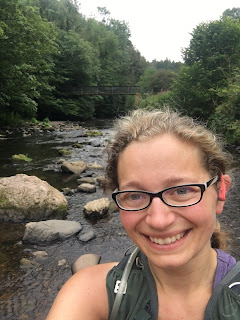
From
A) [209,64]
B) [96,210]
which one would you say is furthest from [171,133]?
[209,64]

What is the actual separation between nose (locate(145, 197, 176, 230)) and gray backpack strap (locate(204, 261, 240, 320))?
1.29 ft

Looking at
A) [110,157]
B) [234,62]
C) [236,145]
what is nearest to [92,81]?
[234,62]

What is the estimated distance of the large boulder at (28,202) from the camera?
16.5 ft

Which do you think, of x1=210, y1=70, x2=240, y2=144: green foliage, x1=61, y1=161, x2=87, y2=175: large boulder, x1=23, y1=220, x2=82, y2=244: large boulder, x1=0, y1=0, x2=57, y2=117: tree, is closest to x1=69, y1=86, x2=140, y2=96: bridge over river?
x1=0, y1=0, x2=57, y2=117: tree

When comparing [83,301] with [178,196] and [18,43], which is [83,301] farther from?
[18,43]

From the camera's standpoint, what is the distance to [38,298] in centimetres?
316

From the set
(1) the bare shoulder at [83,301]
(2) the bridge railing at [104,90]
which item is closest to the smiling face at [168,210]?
(1) the bare shoulder at [83,301]

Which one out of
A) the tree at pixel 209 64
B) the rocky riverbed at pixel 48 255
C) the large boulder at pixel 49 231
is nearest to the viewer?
the rocky riverbed at pixel 48 255

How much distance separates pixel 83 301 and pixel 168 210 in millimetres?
644

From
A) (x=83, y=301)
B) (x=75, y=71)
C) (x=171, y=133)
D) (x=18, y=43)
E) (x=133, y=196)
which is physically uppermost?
(x=18, y=43)

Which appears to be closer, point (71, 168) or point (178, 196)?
point (178, 196)

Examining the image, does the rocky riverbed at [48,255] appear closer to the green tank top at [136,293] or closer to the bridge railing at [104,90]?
the green tank top at [136,293]

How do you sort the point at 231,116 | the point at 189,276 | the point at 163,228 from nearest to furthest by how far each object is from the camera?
the point at 163,228 → the point at 189,276 → the point at 231,116

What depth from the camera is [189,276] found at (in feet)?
4.29
